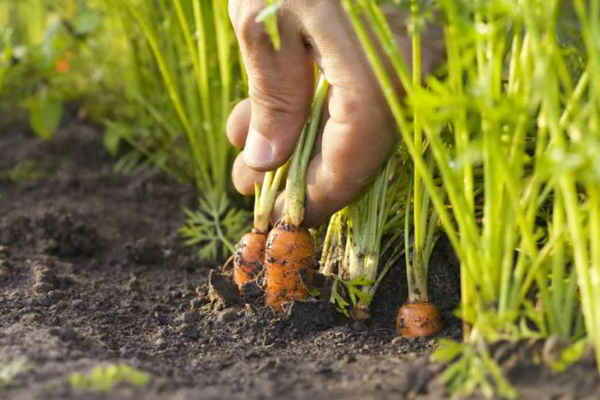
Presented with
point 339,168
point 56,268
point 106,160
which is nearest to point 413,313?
point 339,168

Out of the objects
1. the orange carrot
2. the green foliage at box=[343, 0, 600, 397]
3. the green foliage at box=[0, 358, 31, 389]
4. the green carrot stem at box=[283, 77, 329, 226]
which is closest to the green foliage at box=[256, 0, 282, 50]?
the green foliage at box=[343, 0, 600, 397]

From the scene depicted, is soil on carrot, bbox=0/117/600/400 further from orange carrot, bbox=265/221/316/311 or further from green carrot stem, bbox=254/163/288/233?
green carrot stem, bbox=254/163/288/233

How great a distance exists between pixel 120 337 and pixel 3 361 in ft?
1.14

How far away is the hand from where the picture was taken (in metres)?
1.53

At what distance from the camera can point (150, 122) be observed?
2695 millimetres

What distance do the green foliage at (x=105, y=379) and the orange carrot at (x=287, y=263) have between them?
1.71 feet

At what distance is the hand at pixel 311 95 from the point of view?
60.4 inches

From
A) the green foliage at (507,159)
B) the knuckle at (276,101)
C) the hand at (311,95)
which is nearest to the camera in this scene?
the green foliage at (507,159)

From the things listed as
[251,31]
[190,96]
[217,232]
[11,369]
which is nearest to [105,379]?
[11,369]

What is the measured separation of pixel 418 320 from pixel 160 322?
0.55 metres

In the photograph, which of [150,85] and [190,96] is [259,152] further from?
[150,85]

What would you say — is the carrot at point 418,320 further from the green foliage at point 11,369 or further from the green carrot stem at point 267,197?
the green foliage at point 11,369

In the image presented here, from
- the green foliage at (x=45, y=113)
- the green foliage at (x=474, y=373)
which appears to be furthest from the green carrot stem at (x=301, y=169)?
the green foliage at (x=45, y=113)

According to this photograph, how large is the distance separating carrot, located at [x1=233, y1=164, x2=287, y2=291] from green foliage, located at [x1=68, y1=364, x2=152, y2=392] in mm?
574
